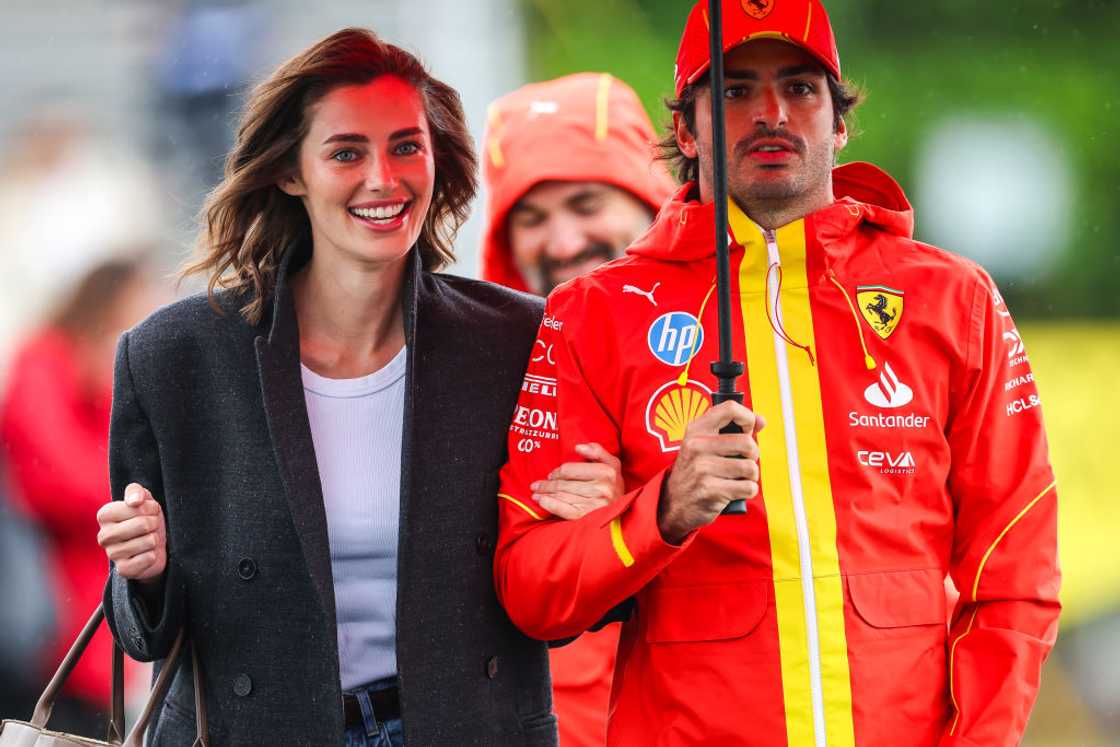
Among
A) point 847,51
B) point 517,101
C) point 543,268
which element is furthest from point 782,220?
point 847,51

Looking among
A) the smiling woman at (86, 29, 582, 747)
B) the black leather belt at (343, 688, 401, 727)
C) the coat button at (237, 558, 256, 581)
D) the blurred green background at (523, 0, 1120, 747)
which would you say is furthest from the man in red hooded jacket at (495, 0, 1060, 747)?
the blurred green background at (523, 0, 1120, 747)

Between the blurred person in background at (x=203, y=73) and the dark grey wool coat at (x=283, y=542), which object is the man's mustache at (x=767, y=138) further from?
the blurred person in background at (x=203, y=73)

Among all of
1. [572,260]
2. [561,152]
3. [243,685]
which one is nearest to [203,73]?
[561,152]

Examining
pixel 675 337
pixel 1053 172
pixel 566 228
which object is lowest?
pixel 675 337

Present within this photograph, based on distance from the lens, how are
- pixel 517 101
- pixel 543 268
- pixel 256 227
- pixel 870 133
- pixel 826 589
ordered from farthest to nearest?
1. pixel 870 133
2. pixel 517 101
3. pixel 543 268
4. pixel 256 227
5. pixel 826 589

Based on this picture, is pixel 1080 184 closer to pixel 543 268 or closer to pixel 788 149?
pixel 543 268

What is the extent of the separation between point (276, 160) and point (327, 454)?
22.0 inches

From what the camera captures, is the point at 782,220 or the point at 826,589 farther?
the point at 782,220

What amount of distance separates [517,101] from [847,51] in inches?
66.5

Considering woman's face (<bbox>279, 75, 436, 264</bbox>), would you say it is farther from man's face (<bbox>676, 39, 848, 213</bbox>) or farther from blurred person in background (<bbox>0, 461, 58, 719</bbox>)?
blurred person in background (<bbox>0, 461, 58, 719</bbox>)

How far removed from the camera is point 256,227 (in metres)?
3.21

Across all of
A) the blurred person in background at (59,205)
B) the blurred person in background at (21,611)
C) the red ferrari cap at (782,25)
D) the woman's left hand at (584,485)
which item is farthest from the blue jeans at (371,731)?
the blurred person in background at (59,205)

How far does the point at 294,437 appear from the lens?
297 centimetres

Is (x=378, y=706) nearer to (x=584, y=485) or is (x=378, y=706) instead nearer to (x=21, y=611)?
(x=584, y=485)
